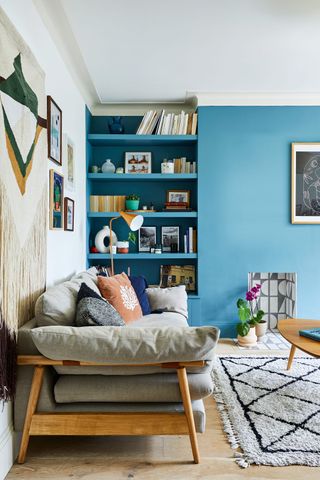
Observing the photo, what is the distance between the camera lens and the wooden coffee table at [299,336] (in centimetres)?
259

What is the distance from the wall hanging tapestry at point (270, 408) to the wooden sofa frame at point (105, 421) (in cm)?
38

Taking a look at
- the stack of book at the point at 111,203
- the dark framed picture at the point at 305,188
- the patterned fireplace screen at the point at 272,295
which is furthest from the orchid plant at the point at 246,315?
the stack of book at the point at 111,203

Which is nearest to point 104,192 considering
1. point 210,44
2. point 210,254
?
point 210,254

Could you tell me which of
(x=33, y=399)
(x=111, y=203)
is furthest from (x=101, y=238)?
(x=33, y=399)

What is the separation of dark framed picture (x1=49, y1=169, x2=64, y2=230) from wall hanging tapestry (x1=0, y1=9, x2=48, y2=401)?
229 millimetres

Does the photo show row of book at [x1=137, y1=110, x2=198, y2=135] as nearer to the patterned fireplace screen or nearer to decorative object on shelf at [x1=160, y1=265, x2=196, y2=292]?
decorative object on shelf at [x1=160, y1=265, x2=196, y2=292]

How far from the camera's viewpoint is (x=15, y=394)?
6.66 ft

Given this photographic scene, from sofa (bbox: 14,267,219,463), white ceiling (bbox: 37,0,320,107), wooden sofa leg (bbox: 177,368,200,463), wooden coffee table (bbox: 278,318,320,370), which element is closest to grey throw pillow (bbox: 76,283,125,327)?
sofa (bbox: 14,267,219,463)

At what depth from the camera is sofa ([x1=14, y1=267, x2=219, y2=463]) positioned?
1.89m

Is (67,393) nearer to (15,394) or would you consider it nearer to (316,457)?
(15,394)

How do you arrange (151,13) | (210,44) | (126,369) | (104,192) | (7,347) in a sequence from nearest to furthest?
(7,347) < (126,369) < (151,13) < (210,44) < (104,192)

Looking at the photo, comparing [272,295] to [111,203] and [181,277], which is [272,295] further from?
[111,203]

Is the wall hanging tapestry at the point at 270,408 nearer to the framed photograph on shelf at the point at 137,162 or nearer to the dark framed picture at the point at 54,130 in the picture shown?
the dark framed picture at the point at 54,130

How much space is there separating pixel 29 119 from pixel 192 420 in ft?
5.78
